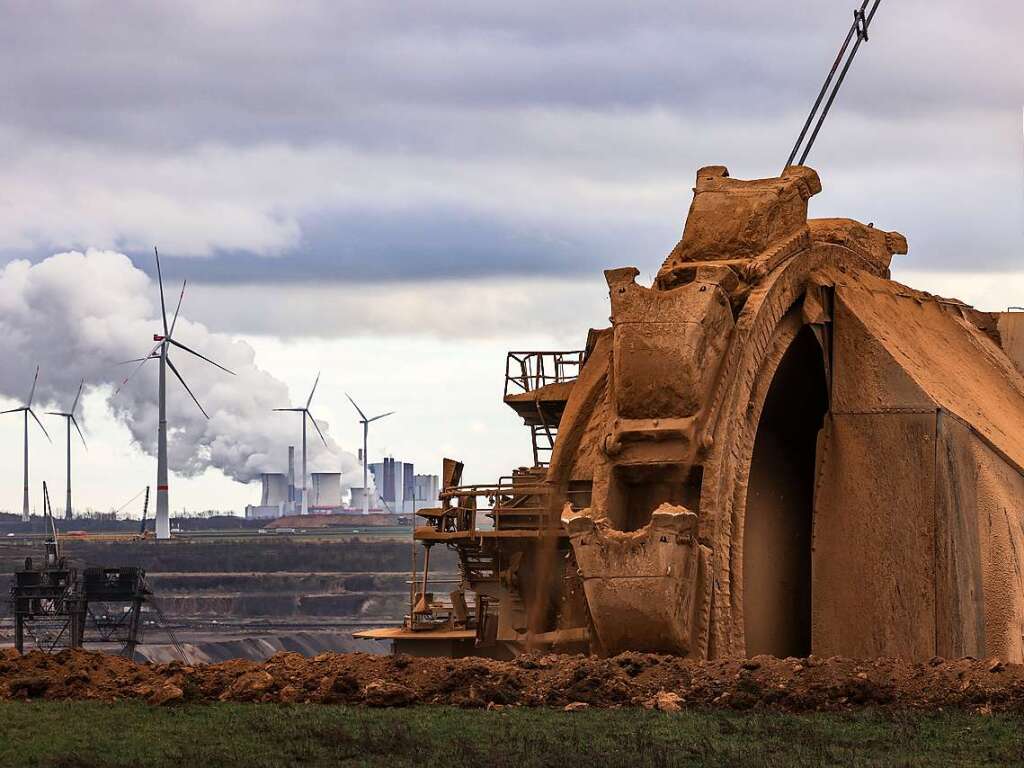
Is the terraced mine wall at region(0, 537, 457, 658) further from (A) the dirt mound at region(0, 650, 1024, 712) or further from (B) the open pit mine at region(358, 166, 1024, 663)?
(A) the dirt mound at region(0, 650, 1024, 712)

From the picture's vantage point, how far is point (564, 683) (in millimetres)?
25250

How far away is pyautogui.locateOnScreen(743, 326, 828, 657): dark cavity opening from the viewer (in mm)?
33844

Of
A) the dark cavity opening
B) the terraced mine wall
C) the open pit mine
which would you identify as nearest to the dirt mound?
the open pit mine

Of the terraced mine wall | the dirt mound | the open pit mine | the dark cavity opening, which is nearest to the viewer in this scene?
the dirt mound

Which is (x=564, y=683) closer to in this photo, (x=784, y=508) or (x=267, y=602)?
(x=784, y=508)

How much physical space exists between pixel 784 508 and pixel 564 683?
10.5 meters

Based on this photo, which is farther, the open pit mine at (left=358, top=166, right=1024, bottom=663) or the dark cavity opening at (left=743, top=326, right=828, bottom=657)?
the dark cavity opening at (left=743, top=326, right=828, bottom=657)

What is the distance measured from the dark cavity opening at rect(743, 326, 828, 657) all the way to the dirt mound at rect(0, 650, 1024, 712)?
7314 mm

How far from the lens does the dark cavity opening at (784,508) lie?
33844mm

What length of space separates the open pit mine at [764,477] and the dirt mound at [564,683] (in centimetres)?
262

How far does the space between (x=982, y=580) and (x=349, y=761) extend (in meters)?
13.5

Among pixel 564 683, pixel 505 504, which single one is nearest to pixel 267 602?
pixel 505 504

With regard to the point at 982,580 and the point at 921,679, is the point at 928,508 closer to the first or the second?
the point at 982,580

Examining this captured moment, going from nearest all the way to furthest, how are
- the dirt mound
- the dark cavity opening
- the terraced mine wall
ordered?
the dirt mound
the dark cavity opening
the terraced mine wall
